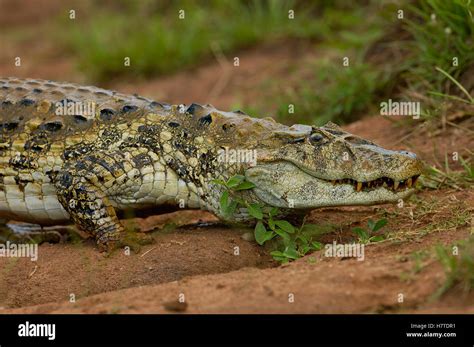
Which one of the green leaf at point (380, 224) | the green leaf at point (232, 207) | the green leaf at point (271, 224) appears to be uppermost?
the green leaf at point (232, 207)

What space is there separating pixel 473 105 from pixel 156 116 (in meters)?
2.65

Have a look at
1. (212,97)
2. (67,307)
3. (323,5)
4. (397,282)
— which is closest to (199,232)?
(67,307)

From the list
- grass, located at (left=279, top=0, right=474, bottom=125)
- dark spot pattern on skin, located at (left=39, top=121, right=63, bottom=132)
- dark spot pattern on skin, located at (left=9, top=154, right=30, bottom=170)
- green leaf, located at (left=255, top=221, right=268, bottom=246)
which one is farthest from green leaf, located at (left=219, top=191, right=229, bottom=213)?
grass, located at (left=279, top=0, right=474, bottom=125)

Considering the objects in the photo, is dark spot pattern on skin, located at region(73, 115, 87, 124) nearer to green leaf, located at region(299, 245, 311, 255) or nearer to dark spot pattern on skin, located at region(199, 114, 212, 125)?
dark spot pattern on skin, located at region(199, 114, 212, 125)

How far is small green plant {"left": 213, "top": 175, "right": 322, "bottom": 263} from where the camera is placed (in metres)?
5.43

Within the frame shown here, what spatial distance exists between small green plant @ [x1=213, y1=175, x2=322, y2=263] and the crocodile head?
80 mm

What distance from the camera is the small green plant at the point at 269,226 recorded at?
5430mm

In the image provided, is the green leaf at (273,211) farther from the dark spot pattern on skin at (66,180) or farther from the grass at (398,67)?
the grass at (398,67)

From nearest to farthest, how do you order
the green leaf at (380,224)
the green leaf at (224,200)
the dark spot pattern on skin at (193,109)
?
the green leaf at (380,224) < the green leaf at (224,200) < the dark spot pattern on skin at (193,109)

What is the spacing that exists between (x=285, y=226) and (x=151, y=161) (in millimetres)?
1084

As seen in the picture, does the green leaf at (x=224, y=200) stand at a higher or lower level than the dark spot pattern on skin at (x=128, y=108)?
lower

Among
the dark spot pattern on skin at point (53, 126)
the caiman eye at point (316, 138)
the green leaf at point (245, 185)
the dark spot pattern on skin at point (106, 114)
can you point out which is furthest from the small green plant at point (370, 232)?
the dark spot pattern on skin at point (53, 126)

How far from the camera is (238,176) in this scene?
5.55 m
